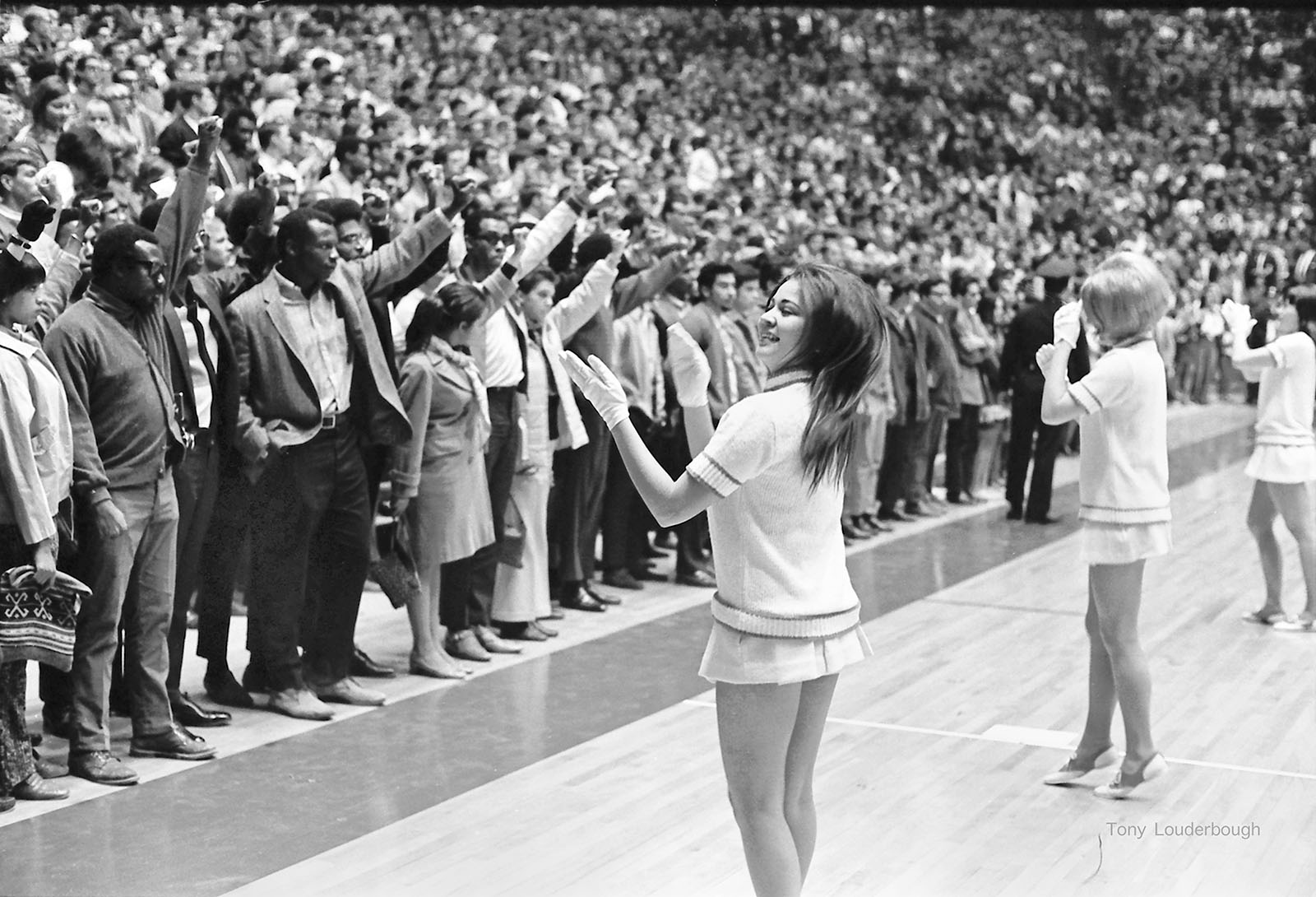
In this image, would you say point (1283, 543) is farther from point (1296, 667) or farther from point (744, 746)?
point (744, 746)

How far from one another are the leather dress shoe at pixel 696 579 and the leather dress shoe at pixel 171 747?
3648 millimetres

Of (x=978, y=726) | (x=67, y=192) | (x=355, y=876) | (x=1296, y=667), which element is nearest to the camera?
(x=355, y=876)

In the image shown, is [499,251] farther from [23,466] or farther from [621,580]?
[23,466]

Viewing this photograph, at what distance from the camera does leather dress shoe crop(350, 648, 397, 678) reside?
6.39m

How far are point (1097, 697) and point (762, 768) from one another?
2.16 m

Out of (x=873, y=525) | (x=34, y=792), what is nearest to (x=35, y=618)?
(x=34, y=792)

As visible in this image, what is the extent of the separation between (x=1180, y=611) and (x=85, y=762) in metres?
5.23

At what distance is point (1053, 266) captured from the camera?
10219 mm

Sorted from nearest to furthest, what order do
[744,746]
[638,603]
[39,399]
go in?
[744,746] < [39,399] < [638,603]

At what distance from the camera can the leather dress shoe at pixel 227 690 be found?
5906 mm

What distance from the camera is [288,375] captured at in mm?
5664

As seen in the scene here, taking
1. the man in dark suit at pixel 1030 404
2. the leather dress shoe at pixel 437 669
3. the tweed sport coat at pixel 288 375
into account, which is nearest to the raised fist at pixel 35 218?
the tweed sport coat at pixel 288 375

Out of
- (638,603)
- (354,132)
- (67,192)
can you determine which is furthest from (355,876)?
(354,132)

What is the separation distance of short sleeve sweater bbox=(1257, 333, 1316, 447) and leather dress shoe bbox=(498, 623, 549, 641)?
329 cm
